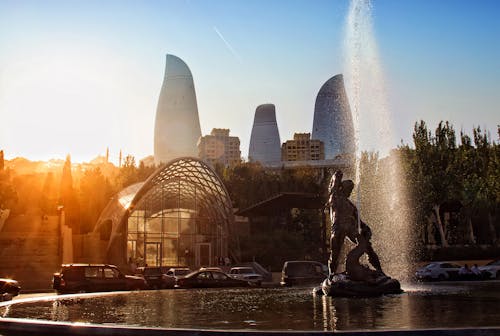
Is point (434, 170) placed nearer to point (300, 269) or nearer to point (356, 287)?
point (300, 269)

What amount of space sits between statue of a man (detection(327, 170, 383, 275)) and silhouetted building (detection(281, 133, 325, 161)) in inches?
6087

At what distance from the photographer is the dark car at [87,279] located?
24.7 metres

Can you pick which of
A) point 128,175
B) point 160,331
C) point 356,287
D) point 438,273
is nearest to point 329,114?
point 128,175

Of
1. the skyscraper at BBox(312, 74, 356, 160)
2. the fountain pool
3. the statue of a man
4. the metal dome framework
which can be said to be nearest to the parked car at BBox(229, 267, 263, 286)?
the metal dome framework

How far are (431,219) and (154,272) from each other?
31427 mm

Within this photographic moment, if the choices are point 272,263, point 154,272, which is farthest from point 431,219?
point 154,272

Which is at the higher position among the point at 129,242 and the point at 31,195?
the point at 31,195

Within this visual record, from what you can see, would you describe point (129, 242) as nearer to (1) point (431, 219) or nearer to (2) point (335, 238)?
(1) point (431, 219)

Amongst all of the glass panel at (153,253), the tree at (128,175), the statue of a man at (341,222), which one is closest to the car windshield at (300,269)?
the statue of a man at (341,222)

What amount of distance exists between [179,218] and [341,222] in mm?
39033

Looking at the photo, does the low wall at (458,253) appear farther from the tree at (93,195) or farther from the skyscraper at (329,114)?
the skyscraper at (329,114)

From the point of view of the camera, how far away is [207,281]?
28656 mm

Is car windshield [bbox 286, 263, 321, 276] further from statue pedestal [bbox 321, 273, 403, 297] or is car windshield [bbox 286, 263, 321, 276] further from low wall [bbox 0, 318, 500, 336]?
low wall [bbox 0, 318, 500, 336]

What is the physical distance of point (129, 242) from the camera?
5216 centimetres
